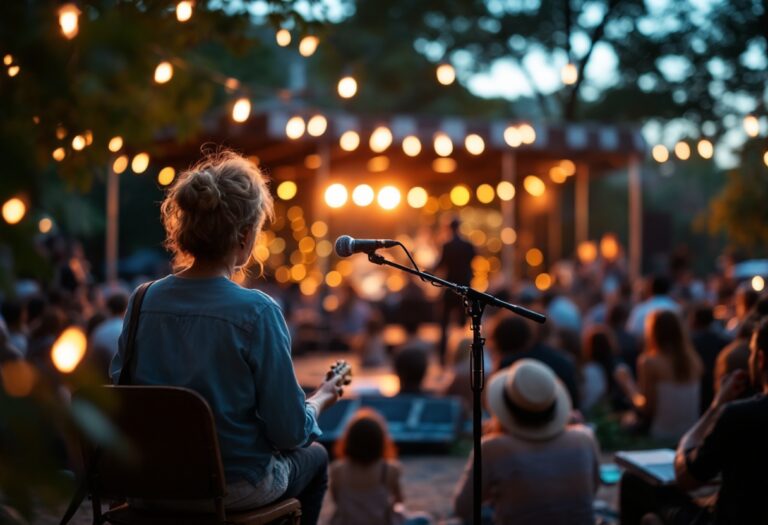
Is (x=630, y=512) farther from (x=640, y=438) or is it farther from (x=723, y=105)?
(x=723, y=105)

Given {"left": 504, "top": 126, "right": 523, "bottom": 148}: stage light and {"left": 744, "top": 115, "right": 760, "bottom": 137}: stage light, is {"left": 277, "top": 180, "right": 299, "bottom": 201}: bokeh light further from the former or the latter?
{"left": 744, "top": 115, "right": 760, "bottom": 137}: stage light

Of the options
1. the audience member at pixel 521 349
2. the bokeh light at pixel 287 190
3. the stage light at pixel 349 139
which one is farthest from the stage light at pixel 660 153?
the audience member at pixel 521 349

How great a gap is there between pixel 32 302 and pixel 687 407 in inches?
197

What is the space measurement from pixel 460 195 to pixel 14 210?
1971cm

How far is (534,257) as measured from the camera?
21.3 meters

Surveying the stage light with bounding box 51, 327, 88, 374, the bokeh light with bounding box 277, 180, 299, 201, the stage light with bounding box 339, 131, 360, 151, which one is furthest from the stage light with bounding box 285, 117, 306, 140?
the stage light with bounding box 51, 327, 88, 374

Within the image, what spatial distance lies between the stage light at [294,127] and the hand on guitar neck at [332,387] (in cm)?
1020

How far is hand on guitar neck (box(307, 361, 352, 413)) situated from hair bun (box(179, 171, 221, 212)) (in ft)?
2.27

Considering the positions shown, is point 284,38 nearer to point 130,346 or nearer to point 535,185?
point 130,346

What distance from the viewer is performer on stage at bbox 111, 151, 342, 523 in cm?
268

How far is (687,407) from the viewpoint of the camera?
7305 mm

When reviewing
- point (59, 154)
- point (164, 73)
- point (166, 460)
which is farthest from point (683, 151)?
point (166, 460)

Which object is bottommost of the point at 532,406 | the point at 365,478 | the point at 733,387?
the point at 365,478

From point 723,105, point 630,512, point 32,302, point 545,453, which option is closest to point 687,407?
point 630,512
